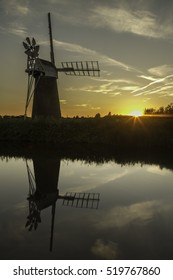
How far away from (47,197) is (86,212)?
6.04 ft

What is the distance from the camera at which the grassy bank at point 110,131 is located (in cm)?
2530

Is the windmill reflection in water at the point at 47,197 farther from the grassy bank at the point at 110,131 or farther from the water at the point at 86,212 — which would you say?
the grassy bank at the point at 110,131

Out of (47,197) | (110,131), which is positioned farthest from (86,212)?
(110,131)

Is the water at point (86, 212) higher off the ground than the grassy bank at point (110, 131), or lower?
lower

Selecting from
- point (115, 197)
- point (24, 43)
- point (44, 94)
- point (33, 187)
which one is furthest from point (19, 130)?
point (115, 197)

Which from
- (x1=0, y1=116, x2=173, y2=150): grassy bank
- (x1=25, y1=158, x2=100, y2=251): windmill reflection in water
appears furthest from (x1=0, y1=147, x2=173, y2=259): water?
(x1=0, y1=116, x2=173, y2=150): grassy bank

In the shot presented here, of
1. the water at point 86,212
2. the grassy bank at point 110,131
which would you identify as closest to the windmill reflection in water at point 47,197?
the water at point 86,212

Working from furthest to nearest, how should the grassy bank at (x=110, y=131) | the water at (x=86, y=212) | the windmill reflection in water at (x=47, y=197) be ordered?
1. the grassy bank at (x=110, y=131)
2. the windmill reflection in water at (x=47, y=197)
3. the water at (x=86, y=212)

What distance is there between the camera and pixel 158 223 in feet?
25.9

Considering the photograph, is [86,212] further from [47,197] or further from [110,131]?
[110,131]

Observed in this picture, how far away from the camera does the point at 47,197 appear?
33.9ft

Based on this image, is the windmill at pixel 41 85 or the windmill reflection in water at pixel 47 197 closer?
the windmill reflection in water at pixel 47 197

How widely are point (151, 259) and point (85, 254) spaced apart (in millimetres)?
1241
